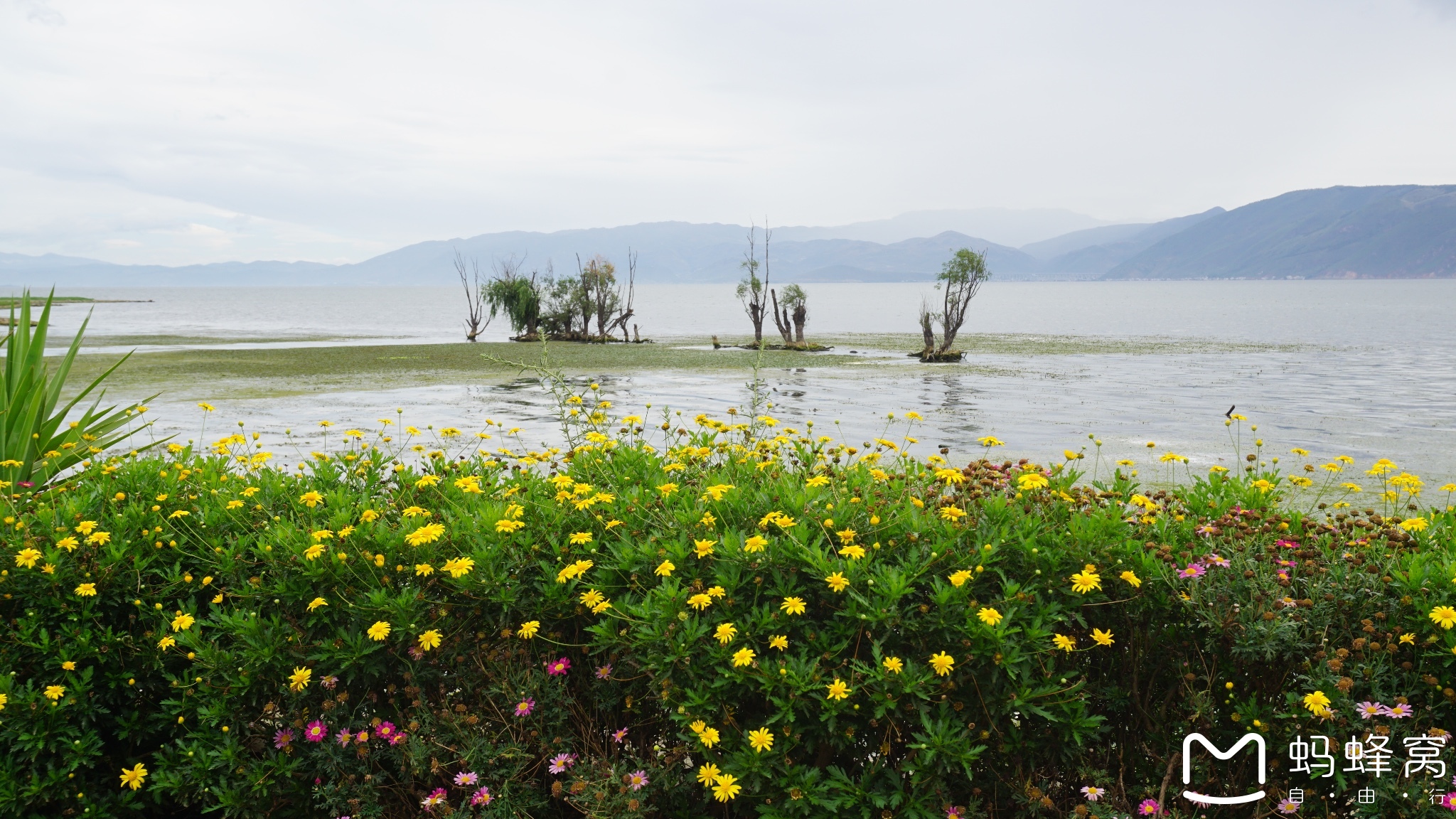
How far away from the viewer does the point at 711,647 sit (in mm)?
2555

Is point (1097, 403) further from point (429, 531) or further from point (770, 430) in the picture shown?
point (429, 531)

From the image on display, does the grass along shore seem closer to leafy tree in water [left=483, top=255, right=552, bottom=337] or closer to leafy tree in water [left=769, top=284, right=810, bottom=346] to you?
leafy tree in water [left=769, top=284, right=810, bottom=346]

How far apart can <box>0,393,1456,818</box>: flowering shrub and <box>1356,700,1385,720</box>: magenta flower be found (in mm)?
12

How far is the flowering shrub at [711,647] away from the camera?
2.52 meters

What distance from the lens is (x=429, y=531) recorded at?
2.89m

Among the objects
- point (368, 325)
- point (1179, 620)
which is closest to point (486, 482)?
point (1179, 620)

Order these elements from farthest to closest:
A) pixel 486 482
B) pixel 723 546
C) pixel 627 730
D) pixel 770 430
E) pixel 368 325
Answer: pixel 368 325 < pixel 770 430 < pixel 486 482 < pixel 627 730 < pixel 723 546

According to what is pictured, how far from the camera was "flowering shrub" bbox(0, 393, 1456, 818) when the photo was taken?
252 centimetres

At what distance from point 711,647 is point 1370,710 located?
1.70 metres

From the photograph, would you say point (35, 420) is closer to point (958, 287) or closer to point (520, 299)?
point (958, 287)

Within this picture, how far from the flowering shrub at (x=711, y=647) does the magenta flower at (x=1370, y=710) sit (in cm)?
1

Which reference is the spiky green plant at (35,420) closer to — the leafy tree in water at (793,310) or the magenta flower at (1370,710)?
the magenta flower at (1370,710)

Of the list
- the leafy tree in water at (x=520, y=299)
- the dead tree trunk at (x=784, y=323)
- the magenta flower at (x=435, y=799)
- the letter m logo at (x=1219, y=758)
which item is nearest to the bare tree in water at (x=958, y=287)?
the dead tree trunk at (x=784, y=323)

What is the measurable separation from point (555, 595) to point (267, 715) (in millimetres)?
1092
